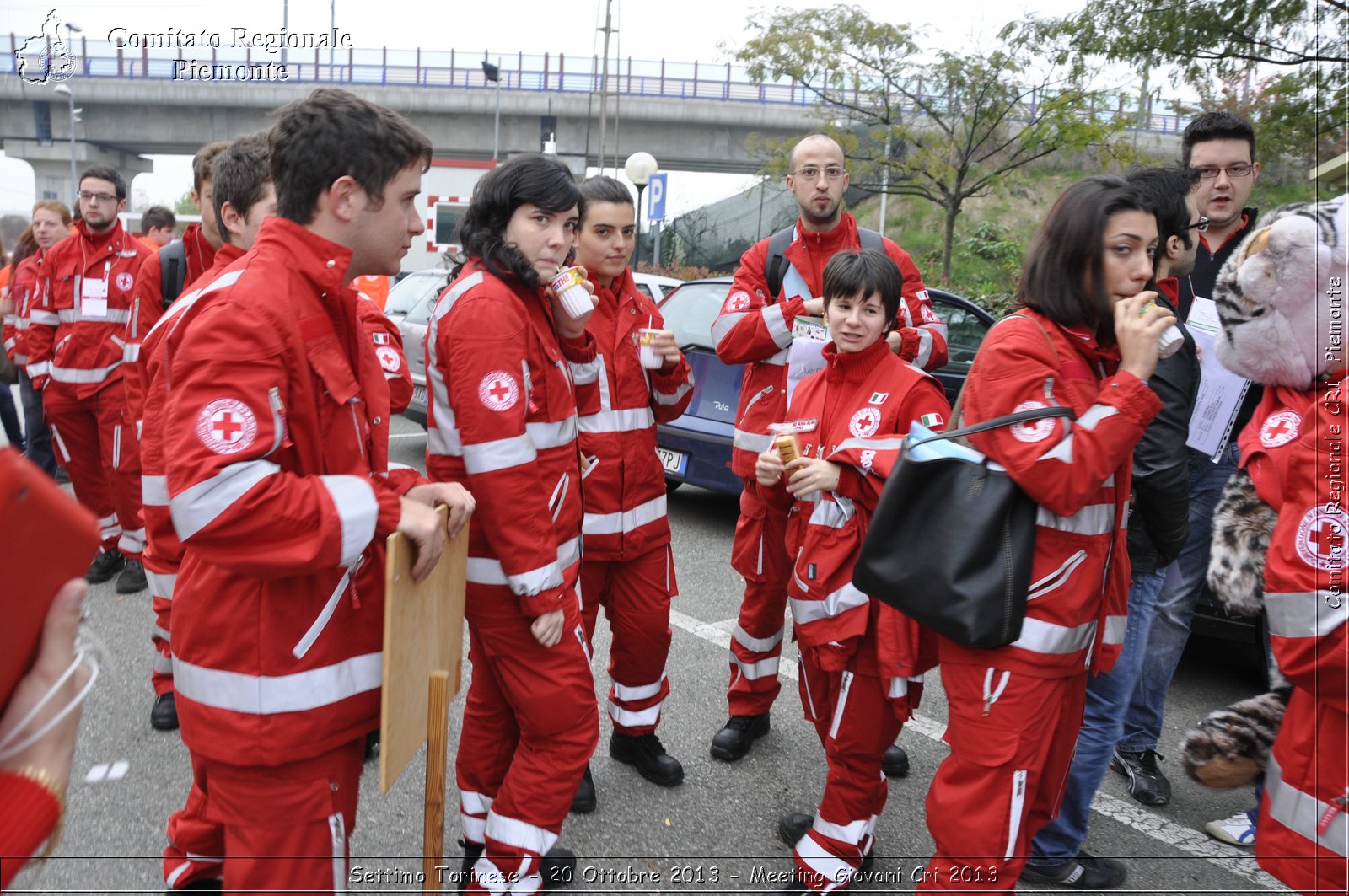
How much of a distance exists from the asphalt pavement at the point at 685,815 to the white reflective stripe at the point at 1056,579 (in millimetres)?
1281

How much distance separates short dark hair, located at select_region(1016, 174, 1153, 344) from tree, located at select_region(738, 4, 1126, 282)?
12.6 m

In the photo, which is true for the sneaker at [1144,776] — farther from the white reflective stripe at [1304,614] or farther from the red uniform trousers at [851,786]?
the white reflective stripe at [1304,614]

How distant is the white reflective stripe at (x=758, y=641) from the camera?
3.72m

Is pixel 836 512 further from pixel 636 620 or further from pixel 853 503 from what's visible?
pixel 636 620

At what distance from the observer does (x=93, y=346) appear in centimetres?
532

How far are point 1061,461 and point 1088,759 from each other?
142 cm

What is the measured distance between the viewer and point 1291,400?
6.75 feet

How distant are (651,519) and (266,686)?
5.67ft

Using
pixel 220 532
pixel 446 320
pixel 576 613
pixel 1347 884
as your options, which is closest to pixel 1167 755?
pixel 1347 884

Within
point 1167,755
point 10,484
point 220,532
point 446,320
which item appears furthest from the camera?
point 1167,755

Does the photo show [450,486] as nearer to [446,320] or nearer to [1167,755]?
[446,320]

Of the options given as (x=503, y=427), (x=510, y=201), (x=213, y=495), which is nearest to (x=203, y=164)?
(x=510, y=201)

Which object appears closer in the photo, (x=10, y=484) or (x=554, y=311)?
(x=10, y=484)

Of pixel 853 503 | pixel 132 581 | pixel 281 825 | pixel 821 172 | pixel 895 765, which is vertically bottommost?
pixel 132 581
